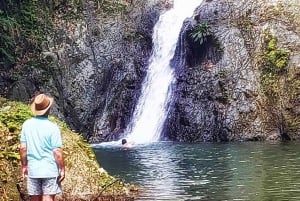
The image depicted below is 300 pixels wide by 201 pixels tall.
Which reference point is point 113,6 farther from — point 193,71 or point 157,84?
point 193,71

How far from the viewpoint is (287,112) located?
81.6ft

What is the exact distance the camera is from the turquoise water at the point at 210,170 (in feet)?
36.4

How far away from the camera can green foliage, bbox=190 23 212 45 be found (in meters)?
27.2

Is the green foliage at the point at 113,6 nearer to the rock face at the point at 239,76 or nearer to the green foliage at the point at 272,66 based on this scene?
the rock face at the point at 239,76

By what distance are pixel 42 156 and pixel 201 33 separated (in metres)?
21.4

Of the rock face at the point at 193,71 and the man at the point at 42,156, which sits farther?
the rock face at the point at 193,71

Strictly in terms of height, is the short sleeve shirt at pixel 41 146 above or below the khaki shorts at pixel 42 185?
above

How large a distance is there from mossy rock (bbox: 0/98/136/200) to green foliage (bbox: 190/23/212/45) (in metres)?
17.0

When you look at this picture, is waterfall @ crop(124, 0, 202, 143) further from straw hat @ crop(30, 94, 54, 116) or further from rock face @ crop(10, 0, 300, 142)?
straw hat @ crop(30, 94, 54, 116)

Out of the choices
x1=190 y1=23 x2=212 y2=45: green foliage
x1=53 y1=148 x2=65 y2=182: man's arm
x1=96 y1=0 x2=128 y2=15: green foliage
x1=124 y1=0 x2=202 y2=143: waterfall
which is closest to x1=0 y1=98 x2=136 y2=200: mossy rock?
x1=53 y1=148 x2=65 y2=182: man's arm

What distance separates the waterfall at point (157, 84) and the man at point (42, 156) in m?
19.2

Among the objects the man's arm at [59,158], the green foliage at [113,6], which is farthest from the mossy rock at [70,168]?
the green foliage at [113,6]

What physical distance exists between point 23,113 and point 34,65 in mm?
18975

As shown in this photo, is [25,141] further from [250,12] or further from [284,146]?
[250,12]
